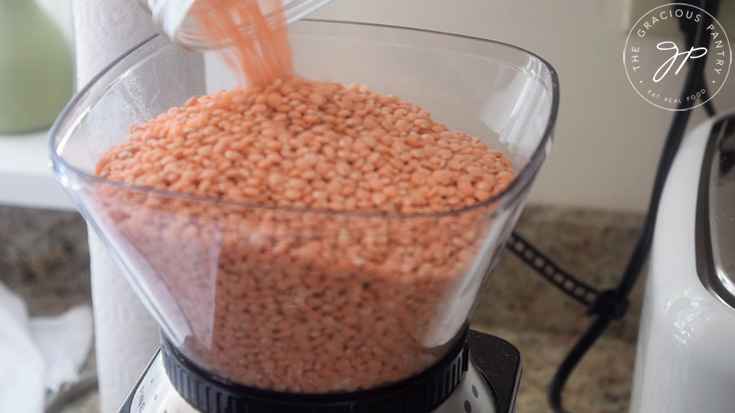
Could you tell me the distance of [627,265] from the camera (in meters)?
0.66

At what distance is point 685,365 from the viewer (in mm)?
397

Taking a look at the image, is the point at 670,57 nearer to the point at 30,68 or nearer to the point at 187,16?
→ the point at 187,16

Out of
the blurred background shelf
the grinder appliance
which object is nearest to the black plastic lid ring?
the grinder appliance

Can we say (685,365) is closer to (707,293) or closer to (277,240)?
(707,293)

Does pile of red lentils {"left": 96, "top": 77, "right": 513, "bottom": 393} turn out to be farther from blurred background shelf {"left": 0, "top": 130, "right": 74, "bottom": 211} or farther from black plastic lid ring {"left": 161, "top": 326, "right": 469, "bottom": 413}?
blurred background shelf {"left": 0, "top": 130, "right": 74, "bottom": 211}

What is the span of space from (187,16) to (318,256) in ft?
0.48

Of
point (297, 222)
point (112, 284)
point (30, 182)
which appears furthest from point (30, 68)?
point (297, 222)

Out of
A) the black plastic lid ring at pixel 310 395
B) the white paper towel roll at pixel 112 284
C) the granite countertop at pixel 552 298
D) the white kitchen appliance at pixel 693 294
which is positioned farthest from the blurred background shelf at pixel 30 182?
the white kitchen appliance at pixel 693 294

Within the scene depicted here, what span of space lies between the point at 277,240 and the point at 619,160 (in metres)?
0.43

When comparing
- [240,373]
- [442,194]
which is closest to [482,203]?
[442,194]

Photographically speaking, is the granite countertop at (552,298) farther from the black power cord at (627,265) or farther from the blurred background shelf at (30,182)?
the blurred background shelf at (30,182)

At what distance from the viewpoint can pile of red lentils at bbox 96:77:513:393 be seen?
1.00 feet

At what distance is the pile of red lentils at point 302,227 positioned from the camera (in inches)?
12.0

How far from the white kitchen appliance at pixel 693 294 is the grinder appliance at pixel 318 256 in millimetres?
81
